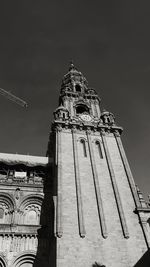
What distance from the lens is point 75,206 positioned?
20.4m

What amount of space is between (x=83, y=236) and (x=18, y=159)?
11.7 m

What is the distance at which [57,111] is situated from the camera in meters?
31.9

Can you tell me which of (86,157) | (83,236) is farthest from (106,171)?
(83,236)

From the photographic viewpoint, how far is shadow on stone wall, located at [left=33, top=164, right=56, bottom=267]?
18.6m

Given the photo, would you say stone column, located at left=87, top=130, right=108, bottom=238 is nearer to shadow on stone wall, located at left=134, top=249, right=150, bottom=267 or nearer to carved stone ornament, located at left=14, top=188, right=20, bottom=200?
shadow on stone wall, located at left=134, top=249, right=150, bottom=267

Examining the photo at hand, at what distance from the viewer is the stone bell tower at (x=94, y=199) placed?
17.7 metres

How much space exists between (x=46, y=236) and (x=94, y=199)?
16.9 feet

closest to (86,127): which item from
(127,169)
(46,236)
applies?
(127,169)

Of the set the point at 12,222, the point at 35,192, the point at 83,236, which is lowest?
the point at 83,236

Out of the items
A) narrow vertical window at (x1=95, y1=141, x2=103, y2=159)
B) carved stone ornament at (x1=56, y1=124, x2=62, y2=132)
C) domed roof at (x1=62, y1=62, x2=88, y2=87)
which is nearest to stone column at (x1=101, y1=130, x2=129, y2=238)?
narrow vertical window at (x1=95, y1=141, x2=103, y2=159)

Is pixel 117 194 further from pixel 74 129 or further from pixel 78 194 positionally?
pixel 74 129

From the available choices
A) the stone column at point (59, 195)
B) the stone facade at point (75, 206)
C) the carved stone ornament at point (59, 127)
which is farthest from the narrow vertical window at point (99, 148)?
the carved stone ornament at point (59, 127)

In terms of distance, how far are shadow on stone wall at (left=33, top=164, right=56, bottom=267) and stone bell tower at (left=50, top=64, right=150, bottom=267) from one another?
1.58m

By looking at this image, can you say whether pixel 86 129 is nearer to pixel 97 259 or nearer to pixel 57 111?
pixel 57 111
